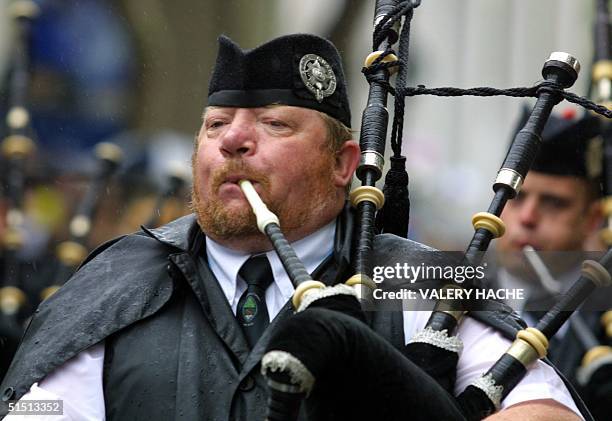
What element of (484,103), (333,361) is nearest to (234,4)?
(484,103)

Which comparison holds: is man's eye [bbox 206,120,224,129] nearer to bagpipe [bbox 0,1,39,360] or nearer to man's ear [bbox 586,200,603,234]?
man's ear [bbox 586,200,603,234]

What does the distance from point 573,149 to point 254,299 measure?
314 centimetres

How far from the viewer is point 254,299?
443 centimetres

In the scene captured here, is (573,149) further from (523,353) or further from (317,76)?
(523,353)

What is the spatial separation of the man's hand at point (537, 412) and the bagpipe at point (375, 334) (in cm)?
4

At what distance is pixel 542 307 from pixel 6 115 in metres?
3.91

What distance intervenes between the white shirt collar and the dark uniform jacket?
3 cm

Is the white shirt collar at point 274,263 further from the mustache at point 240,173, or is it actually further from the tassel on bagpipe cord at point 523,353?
the tassel on bagpipe cord at point 523,353

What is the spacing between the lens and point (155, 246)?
466 cm

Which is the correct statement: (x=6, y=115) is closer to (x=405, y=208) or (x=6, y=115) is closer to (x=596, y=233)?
(x=596, y=233)

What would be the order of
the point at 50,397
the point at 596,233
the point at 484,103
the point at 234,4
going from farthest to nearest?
the point at 234,4 → the point at 484,103 → the point at 596,233 → the point at 50,397

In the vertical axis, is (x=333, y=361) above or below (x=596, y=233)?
above

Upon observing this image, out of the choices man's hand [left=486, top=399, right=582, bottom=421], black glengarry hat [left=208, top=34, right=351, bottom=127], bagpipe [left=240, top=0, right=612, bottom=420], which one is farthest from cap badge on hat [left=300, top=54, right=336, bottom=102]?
man's hand [left=486, top=399, right=582, bottom=421]

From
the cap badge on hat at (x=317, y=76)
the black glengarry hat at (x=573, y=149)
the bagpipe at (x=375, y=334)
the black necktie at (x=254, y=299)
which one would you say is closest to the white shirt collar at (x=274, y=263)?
the black necktie at (x=254, y=299)
